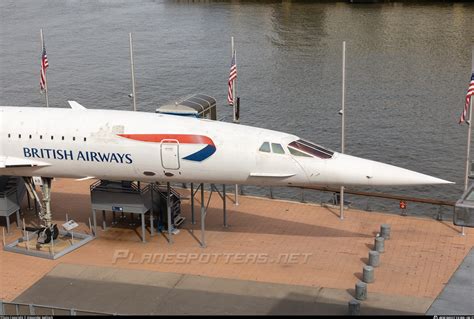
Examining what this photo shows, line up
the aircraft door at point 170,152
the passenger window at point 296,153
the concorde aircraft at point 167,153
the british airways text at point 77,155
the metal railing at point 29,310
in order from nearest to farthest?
the metal railing at point 29,310 → the concorde aircraft at point 167,153 → the passenger window at point 296,153 → the aircraft door at point 170,152 → the british airways text at point 77,155

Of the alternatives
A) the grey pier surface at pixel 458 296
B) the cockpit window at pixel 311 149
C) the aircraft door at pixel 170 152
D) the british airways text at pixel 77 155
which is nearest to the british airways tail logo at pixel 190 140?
the aircraft door at pixel 170 152

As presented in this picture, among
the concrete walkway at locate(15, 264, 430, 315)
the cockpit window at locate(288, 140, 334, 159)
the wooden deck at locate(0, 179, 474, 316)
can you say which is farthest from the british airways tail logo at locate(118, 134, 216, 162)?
the concrete walkway at locate(15, 264, 430, 315)

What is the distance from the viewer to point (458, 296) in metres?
19.8

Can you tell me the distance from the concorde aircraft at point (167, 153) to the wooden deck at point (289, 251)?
295 cm

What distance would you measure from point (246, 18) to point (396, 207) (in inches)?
2352

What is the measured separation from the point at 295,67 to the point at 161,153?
4324 centimetres

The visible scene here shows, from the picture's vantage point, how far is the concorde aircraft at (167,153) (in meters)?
21.9

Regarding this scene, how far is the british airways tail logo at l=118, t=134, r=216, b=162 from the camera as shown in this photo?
22531 mm

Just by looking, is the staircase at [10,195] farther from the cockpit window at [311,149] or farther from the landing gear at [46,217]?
the cockpit window at [311,149]

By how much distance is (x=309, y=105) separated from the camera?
176 ft

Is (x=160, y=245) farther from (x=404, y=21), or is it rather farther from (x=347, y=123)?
(x=404, y=21)

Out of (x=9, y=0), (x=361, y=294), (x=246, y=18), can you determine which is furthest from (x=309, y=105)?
(x=9, y=0)

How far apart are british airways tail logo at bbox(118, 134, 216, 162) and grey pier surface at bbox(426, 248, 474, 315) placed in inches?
340

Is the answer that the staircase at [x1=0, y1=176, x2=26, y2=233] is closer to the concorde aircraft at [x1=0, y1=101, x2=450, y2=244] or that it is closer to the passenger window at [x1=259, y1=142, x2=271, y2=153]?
the concorde aircraft at [x1=0, y1=101, x2=450, y2=244]
